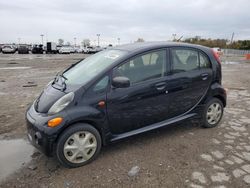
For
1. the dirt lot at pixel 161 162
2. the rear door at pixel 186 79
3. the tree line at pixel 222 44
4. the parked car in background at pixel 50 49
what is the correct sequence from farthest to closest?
1. the tree line at pixel 222 44
2. the parked car in background at pixel 50 49
3. the rear door at pixel 186 79
4. the dirt lot at pixel 161 162

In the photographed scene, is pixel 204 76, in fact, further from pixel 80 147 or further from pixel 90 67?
pixel 80 147

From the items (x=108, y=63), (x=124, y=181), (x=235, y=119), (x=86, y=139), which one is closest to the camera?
(x=124, y=181)

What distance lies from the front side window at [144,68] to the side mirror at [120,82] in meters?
0.13

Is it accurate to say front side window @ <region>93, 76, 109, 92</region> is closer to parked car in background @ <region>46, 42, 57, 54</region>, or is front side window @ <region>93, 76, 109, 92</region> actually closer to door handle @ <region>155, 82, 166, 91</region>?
door handle @ <region>155, 82, 166, 91</region>

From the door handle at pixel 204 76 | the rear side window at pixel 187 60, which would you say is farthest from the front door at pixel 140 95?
the door handle at pixel 204 76

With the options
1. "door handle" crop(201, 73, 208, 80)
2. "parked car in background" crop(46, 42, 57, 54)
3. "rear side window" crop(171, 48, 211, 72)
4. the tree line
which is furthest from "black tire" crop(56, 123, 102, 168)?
"parked car in background" crop(46, 42, 57, 54)

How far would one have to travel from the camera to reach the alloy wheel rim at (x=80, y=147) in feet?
10.8

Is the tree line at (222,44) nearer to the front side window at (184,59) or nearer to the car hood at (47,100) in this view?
the front side window at (184,59)

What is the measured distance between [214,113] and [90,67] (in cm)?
261

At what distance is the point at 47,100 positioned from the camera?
348 centimetres

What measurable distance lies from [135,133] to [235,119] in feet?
8.86

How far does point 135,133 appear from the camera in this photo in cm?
379

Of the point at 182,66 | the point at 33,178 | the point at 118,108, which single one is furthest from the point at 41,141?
the point at 182,66

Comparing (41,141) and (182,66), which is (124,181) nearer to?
(41,141)
